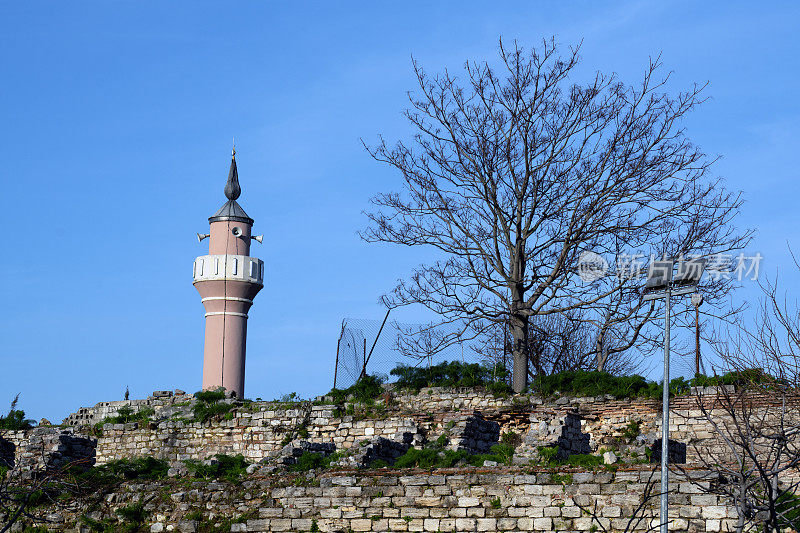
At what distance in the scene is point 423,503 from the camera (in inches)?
645

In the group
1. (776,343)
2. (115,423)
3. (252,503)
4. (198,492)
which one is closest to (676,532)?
(776,343)

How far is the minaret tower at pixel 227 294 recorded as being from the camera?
34.2m

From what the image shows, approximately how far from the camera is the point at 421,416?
870 inches

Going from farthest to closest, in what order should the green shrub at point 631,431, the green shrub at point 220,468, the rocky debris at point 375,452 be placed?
the green shrub at point 631,431 → the green shrub at point 220,468 → the rocky debris at point 375,452

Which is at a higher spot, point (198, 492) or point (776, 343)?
point (776, 343)

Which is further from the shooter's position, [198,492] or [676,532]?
[198,492]

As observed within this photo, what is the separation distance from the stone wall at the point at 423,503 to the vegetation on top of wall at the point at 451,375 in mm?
7064

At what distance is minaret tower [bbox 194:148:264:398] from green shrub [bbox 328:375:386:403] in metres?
10.8

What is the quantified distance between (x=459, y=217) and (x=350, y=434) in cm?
784

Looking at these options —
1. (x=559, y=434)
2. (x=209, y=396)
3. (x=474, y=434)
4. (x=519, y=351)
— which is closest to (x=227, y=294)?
(x=209, y=396)

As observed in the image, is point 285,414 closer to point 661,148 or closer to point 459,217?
point 459,217

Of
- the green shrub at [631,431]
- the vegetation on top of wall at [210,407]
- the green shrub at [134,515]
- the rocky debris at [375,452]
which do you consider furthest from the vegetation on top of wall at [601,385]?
the green shrub at [134,515]

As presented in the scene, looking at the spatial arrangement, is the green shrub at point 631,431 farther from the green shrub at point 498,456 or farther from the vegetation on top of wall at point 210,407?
the vegetation on top of wall at point 210,407

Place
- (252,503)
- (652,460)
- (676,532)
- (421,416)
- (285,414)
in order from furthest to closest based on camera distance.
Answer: (285,414) → (421,416) → (652,460) → (252,503) → (676,532)
